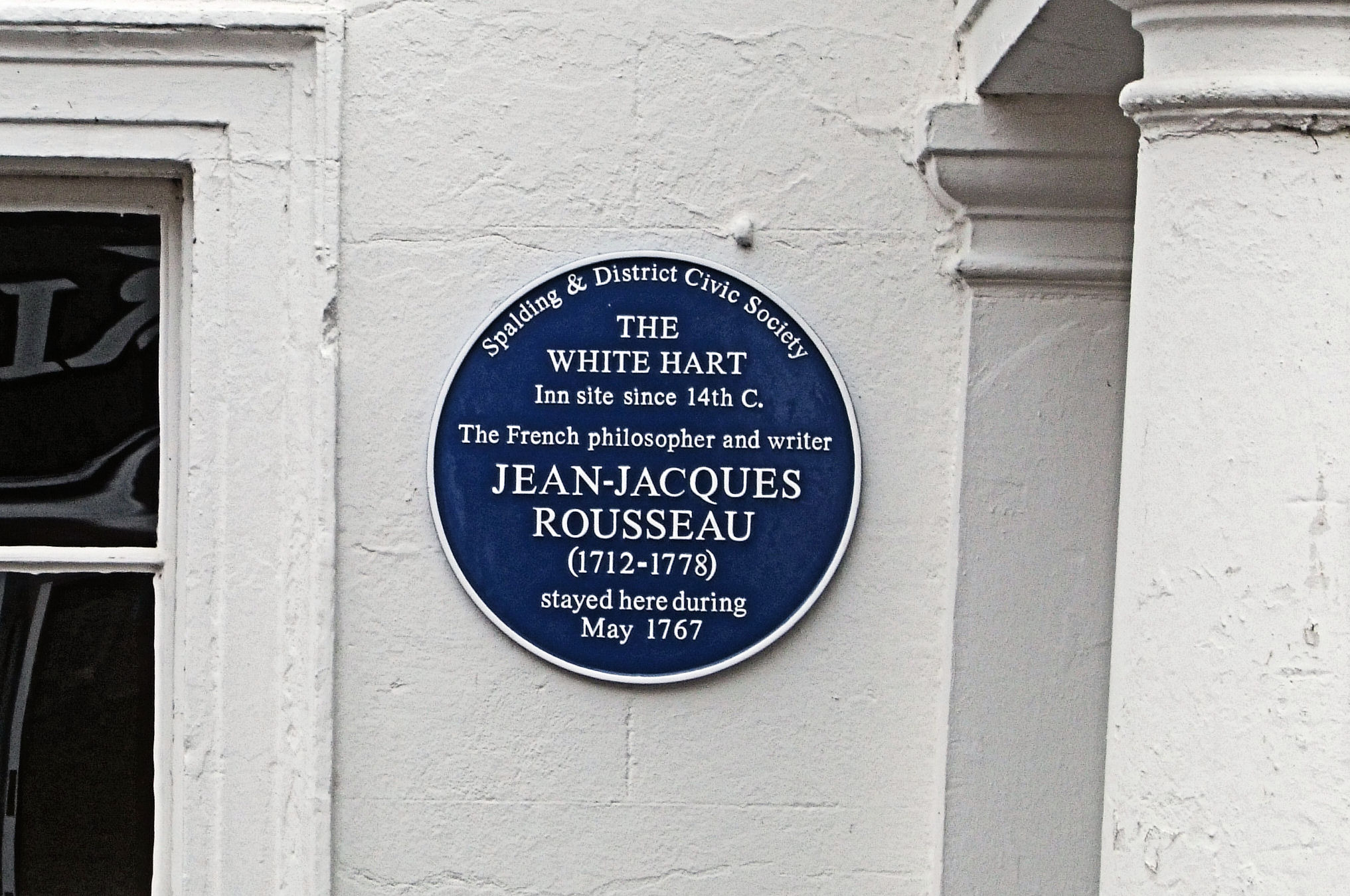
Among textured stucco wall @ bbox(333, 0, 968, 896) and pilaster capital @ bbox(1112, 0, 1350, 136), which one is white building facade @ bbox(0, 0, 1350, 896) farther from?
pilaster capital @ bbox(1112, 0, 1350, 136)

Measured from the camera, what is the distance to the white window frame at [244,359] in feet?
9.41

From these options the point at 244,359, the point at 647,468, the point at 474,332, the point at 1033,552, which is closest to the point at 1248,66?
the point at 1033,552

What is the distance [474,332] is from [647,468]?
397 mm

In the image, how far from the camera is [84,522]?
3.04 metres

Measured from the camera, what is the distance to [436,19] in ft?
9.53

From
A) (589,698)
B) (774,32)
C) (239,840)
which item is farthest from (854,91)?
(239,840)

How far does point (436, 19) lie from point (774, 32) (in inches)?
23.8

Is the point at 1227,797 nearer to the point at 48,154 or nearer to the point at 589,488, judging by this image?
the point at 589,488

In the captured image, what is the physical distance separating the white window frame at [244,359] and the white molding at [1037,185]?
1.11 m

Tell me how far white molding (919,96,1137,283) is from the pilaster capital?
0.78 metres

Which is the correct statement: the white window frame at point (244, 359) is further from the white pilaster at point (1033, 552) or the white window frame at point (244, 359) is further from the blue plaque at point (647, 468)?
the white pilaster at point (1033, 552)

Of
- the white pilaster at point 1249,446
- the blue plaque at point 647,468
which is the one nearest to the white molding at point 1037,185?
the blue plaque at point 647,468

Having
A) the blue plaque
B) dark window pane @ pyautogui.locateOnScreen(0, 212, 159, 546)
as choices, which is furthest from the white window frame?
the blue plaque

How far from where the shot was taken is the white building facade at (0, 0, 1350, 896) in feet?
9.50
